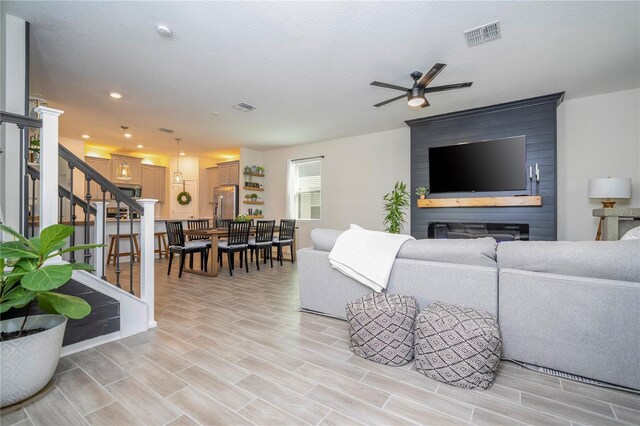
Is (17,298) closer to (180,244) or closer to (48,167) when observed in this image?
(48,167)

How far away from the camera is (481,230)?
187 inches

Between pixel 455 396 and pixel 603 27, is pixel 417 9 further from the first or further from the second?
pixel 455 396

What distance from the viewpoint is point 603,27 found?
8.46ft

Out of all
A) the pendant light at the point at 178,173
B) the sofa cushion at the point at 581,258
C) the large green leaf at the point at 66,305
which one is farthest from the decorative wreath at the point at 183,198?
the sofa cushion at the point at 581,258

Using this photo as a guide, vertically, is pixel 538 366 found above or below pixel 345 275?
below

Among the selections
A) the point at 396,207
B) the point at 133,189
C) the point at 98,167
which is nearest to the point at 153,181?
the point at 133,189

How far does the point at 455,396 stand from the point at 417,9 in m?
2.72

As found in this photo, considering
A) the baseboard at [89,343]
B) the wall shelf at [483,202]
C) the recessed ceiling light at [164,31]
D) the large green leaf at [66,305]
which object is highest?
the recessed ceiling light at [164,31]

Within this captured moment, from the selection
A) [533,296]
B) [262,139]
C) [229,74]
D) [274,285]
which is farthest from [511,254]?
[262,139]

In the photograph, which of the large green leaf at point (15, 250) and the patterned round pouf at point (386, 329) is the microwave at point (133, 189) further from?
the patterned round pouf at point (386, 329)

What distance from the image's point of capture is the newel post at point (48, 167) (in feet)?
6.48

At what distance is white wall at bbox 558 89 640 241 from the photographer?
3932 millimetres

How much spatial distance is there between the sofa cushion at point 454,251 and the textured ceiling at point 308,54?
1.86m

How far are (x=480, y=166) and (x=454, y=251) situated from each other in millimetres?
3250
